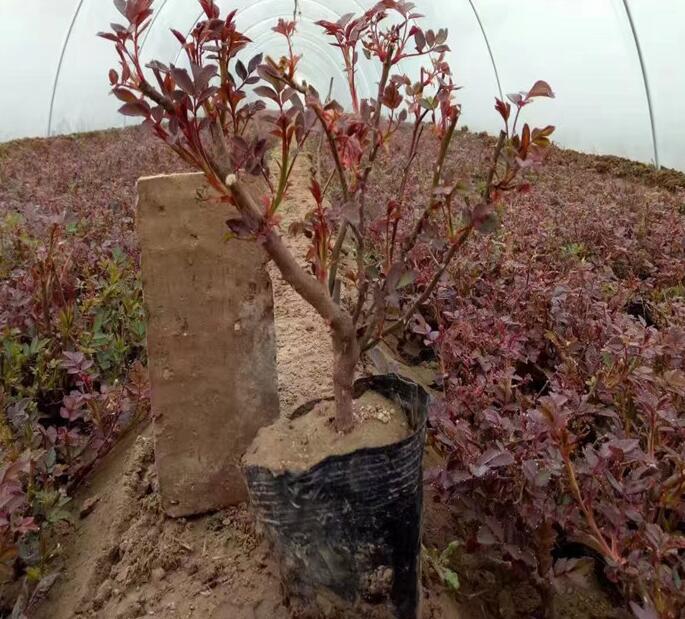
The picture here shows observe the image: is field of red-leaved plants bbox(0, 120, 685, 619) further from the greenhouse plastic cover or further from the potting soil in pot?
the greenhouse plastic cover

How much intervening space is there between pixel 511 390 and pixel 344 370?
0.66 meters

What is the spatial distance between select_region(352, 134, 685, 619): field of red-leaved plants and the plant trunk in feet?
0.85

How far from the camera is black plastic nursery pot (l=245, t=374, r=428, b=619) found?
3.97 ft

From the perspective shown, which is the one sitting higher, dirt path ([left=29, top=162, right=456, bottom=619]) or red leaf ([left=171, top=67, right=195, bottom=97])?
red leaf ([left=171, top=67, right=195, bottom=97])

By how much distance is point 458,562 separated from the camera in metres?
1.52

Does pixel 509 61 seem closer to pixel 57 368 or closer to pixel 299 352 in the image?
pixel 299 352

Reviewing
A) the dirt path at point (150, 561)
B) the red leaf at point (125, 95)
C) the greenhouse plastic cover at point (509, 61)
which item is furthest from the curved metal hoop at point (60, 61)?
the red leaf at point (125, 95)

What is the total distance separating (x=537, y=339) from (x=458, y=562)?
994 mm

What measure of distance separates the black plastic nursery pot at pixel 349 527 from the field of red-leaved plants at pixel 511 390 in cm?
17

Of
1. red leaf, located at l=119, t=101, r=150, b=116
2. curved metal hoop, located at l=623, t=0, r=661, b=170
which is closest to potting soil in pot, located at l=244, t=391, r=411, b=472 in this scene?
red leaf, located at l=119, t=101, r=150, b=116

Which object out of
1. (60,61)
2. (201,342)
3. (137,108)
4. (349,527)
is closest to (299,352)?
(201,342)

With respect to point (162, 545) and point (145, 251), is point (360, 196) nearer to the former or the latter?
point (145, 251)

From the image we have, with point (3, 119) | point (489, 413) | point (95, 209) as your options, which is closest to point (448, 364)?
point (489, 413)

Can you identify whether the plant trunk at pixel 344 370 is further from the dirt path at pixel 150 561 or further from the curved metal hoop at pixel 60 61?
the curved metal hoop at pixel 60 61
